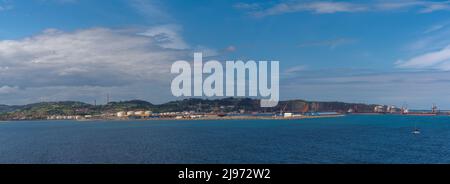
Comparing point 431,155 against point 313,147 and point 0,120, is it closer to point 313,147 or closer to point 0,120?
point 313,147

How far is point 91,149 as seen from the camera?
41656mm

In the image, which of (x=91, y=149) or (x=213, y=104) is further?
(x=213, y=104)
